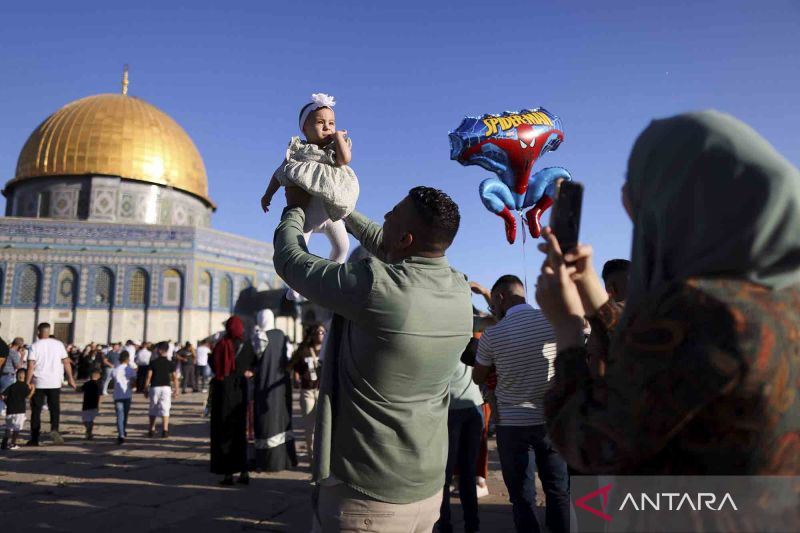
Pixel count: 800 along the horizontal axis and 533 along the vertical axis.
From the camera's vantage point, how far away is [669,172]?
3.14 feet

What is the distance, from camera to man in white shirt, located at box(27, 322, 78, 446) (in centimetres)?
766

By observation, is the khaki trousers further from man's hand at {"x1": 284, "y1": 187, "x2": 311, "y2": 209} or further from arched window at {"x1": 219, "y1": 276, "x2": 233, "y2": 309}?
arched window at {"x1": 219, "y1": 276, "x2": 233, "y2": 309}

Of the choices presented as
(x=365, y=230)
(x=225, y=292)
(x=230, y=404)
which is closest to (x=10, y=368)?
(x=230, y=404)

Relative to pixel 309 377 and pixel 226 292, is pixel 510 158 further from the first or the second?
pixel 226 292

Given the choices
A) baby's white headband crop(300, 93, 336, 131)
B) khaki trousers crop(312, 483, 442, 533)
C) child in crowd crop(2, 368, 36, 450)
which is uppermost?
baby's white headband crop(300, 93, 336, 131)

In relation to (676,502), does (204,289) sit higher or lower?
higher

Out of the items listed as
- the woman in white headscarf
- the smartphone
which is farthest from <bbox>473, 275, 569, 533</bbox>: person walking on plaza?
the woman in white headscarf

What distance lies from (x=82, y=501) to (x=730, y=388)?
5.32 m

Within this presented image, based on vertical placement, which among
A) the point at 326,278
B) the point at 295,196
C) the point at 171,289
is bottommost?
the point at 326,278

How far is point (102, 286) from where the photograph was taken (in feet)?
90.3

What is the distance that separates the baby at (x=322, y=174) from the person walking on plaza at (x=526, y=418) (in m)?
1.51

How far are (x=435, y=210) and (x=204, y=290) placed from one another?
28961 mm

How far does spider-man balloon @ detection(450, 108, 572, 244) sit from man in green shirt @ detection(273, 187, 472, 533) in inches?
159

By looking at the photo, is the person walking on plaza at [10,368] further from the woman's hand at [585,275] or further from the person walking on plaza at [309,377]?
the woman's hand at [585,275]
